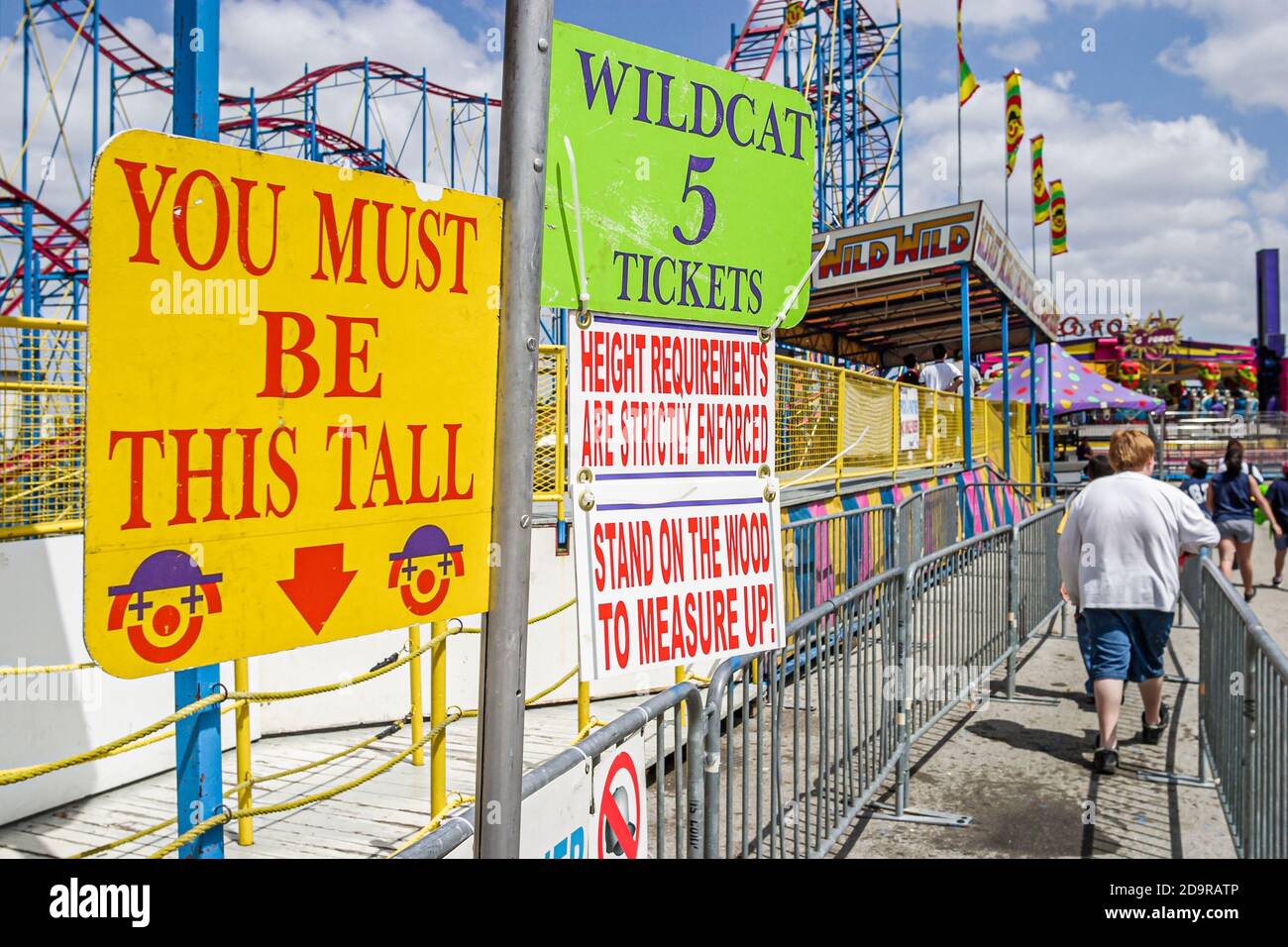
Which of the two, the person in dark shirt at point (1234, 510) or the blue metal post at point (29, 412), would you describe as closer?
the blue metal post at point (29, 412)

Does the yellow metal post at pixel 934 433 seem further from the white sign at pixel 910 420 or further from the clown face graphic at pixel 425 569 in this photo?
the clown face graphic at pixel 425 569

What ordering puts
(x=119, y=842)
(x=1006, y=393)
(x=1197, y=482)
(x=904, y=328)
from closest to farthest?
1. (x=119, y=842)
2. (x=1197, y=482)
3. (x=1006, y=393)
4. (x=904, y=328)

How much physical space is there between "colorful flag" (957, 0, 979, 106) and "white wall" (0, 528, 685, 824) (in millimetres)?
15357

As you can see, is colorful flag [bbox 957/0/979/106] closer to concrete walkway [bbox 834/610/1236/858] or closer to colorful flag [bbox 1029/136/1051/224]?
colorful flag [bbox 1029/136/1051/224]

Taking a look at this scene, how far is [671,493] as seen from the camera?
8.50ft

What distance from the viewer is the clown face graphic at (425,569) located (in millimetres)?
A: 1744

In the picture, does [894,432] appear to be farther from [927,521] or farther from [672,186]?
[672,186]

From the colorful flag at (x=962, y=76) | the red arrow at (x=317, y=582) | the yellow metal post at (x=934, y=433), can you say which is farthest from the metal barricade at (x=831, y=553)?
the colorful flag at (x=962, y=76)

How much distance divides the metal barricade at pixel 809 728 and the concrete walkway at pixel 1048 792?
16.9 inches

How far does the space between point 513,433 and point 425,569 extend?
291 millimetres

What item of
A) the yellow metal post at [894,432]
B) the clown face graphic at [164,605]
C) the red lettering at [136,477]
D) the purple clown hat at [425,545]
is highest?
the yellow metal post at [894,432]

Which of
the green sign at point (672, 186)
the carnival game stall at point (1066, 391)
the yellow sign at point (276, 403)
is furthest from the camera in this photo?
the carnival game stall at point (1066, 391)

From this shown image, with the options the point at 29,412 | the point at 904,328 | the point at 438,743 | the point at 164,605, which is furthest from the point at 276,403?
the point at 904,328
